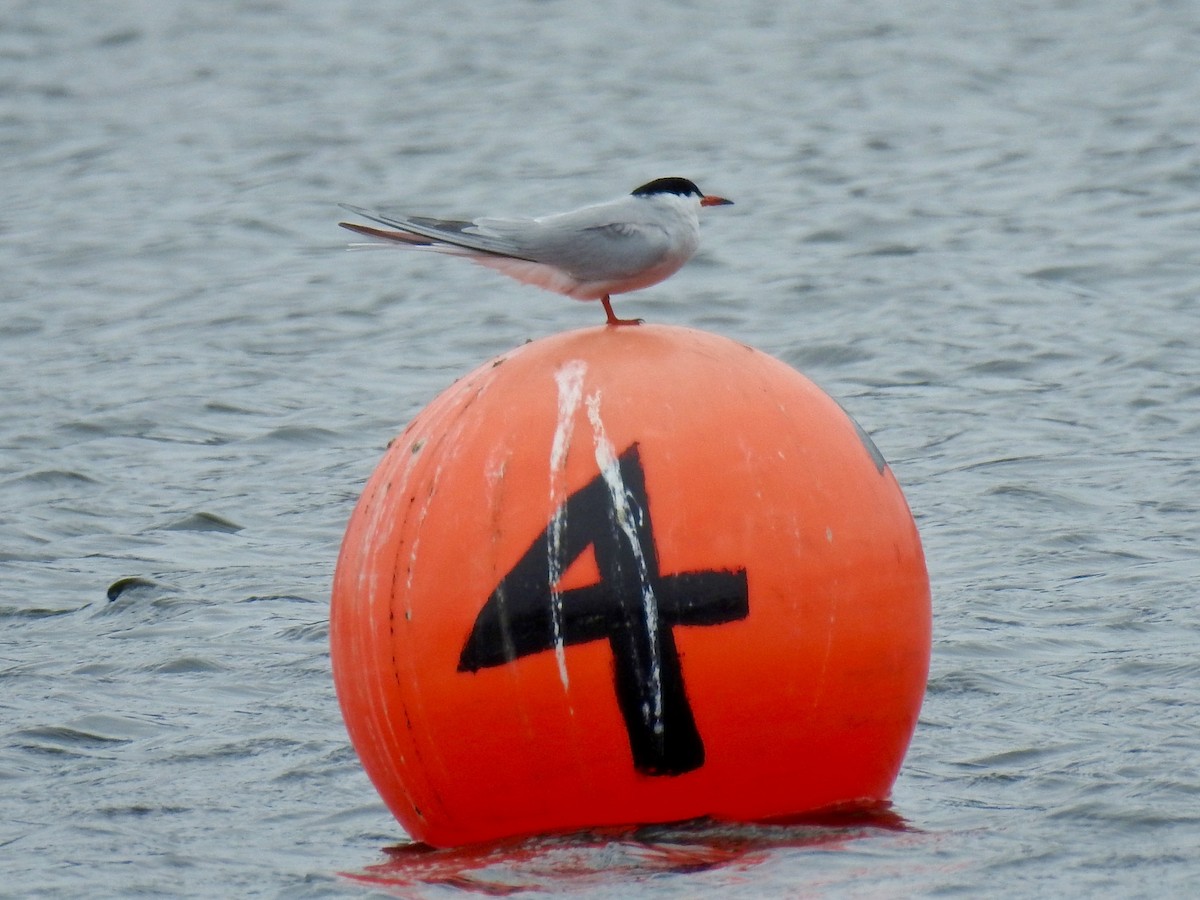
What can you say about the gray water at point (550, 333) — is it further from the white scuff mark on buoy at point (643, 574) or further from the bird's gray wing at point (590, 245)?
the bird's gray wing at point (590, 245)

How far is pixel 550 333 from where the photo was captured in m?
13.7

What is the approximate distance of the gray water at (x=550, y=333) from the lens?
21.5ft

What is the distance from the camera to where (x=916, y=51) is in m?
22.2

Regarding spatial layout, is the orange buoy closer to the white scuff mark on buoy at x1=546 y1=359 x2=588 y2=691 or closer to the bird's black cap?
the white scuff mark on buoy at x1=546 y1=359 x2=588 y2=691

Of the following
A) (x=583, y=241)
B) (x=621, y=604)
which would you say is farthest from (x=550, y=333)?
(x=621, y=604)

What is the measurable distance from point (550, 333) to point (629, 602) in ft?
27.0

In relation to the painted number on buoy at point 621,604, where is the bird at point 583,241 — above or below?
above

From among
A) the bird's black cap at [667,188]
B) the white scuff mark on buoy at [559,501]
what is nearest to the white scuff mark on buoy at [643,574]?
the white scuff mark on buoy at [559,501]

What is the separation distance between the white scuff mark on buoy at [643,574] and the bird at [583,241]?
0.88 meters

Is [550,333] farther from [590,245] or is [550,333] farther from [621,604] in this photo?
[621,604]

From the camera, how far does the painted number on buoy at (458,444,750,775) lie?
5.61 m

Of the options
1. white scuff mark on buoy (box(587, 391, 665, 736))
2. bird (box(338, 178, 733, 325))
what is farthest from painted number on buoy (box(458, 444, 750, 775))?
bird (box(338, 178, 733, 325))

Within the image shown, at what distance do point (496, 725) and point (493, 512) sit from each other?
1.96ft

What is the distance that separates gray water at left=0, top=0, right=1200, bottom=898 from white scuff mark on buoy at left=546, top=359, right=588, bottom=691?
66cm
